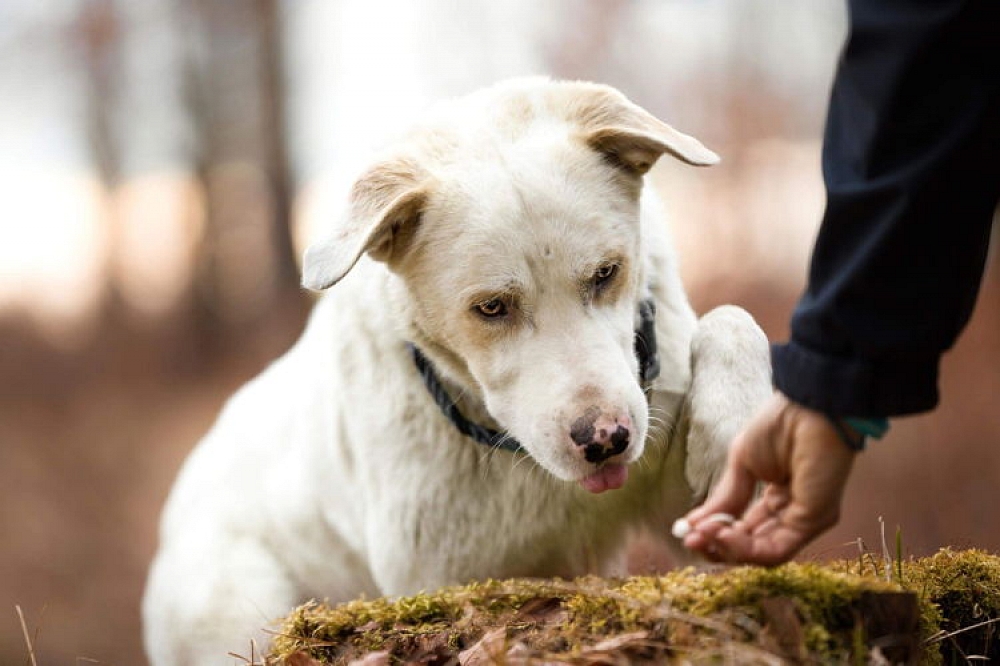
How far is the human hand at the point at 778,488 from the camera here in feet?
6.38

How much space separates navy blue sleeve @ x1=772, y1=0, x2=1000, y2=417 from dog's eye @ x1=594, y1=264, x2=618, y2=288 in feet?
4.23

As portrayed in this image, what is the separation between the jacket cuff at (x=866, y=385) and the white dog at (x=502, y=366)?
108cm

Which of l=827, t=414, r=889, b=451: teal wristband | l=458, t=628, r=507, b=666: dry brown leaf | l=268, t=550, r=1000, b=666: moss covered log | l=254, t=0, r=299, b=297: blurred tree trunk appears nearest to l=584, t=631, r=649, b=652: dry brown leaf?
l=268, t=550, r=1000, b=666: moss covered log

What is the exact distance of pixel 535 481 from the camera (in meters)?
3.47

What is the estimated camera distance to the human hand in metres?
1.94

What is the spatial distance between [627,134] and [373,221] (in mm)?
754

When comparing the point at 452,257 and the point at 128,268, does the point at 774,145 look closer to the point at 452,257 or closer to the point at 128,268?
the point at 452,257

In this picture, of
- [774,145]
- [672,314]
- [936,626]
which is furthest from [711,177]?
[936,626]

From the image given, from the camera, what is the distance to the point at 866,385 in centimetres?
176

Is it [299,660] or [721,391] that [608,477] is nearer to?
[721,391]

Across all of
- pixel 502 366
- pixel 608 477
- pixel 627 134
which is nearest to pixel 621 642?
pixel 608 477

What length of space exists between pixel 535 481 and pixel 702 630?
4.52 ft

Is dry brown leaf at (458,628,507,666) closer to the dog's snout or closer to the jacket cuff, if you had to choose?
the dog's snout

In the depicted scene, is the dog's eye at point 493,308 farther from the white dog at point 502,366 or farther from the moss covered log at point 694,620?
the moss covered log at point 694,620
